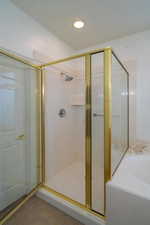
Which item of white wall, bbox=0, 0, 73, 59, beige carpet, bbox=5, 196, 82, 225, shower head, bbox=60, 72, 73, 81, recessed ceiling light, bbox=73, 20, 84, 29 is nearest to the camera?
beige carpet, bbox=5, 196, 82, 225

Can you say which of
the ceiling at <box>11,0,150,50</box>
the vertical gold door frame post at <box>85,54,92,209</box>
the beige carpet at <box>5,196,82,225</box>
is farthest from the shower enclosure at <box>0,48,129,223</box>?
the ceiling at <box>11,0,150,50</box>

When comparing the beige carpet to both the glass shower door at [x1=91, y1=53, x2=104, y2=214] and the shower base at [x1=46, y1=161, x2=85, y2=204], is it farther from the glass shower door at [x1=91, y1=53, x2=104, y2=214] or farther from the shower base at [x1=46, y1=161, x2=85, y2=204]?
the glass shower door at [x1=91, y1=53, x2=104, y2=214]

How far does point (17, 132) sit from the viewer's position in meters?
1.75

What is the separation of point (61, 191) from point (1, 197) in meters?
0.75

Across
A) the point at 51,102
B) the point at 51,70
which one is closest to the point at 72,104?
the point at 51,102

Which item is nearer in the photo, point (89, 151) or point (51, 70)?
point (89, 151)

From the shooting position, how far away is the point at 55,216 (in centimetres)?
147

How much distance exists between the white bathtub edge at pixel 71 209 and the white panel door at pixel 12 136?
33 cm

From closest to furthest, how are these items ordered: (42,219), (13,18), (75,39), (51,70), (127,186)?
1. (127,186)
2. (42,219)
3. (13,18)
4. (51,70)
5. (75,39)

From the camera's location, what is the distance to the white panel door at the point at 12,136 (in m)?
1.56

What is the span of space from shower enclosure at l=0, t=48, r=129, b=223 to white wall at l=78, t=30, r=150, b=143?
0.49ft

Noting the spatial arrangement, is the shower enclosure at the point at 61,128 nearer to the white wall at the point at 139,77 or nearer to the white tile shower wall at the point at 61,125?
the white tile shower wall at the point at 61,125

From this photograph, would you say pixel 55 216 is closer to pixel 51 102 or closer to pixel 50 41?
pixel 51 102

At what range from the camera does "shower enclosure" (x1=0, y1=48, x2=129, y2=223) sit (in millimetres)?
1409
